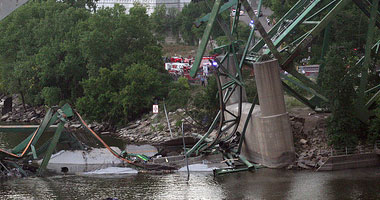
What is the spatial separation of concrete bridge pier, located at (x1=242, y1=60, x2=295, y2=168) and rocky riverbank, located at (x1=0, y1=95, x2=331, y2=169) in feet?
3.73

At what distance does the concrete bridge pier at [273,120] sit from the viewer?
42.2m

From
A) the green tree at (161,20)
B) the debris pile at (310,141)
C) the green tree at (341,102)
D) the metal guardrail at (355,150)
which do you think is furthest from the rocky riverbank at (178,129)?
the green tree at (161,20)

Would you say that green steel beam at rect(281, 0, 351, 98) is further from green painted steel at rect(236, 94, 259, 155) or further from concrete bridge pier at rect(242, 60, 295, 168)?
green painted steel at rect(236, 94, 259, 155)

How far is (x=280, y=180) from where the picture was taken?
39.4 metres

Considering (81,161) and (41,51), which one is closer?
(81,161)

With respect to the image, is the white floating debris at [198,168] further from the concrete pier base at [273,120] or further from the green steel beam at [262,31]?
the green steel beam at [262,31]

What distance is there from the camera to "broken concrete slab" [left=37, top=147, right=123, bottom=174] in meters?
45.4

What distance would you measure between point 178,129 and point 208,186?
23.9 meters

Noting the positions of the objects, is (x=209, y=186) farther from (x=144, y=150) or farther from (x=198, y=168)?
(x=144, y=150)

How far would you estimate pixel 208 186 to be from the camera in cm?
3919

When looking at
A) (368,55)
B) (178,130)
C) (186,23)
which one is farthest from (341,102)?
(186,23)

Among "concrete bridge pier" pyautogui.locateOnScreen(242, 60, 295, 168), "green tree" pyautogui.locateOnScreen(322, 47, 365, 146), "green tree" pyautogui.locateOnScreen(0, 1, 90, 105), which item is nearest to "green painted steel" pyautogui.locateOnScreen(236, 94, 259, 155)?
"concrete bridge pier" pyautogui.locateOnScreen(242, 60, 295, 168)

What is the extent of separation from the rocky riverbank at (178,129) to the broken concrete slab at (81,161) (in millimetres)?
12395

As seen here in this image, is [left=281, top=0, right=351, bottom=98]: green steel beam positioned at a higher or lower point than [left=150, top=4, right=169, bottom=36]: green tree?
lower
